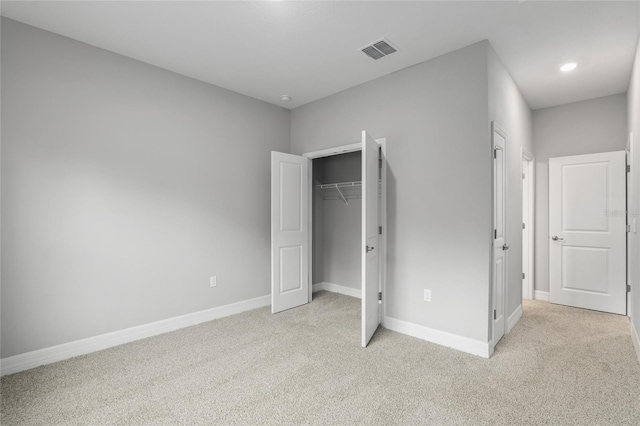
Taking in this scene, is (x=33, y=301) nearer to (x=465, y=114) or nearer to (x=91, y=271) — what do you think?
(x=91, y=271)

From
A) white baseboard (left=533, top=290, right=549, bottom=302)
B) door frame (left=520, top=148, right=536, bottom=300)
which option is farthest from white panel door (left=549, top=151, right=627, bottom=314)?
door frame (left=520, top=148, right=536, bottom=300)

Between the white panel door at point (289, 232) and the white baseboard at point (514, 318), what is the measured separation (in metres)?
2.40

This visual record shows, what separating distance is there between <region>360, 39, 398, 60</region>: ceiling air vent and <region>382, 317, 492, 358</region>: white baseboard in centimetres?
265

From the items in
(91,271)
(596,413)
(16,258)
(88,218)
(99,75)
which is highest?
(99,75)

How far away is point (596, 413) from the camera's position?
6.40ft

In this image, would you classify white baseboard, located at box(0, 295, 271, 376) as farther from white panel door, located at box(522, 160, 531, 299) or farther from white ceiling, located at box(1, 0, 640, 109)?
white panel door, located at box(522, 160, 531, 299)

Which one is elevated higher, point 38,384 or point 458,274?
point 458,274

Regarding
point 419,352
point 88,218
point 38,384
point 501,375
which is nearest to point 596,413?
point 501,375

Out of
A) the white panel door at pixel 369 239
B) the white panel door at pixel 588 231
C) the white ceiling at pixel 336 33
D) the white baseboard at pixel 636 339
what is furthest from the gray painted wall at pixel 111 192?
the white panel door at pixel 588 231

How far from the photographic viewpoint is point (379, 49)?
2902 mm

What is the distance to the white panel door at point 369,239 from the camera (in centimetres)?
287

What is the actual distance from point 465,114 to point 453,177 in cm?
57

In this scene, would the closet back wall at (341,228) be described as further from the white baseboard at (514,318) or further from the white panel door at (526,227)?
the white panel door at (526,227)

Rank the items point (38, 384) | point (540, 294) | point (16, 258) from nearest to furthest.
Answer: point (38, 384), point (16, 258), point (540, 294)
